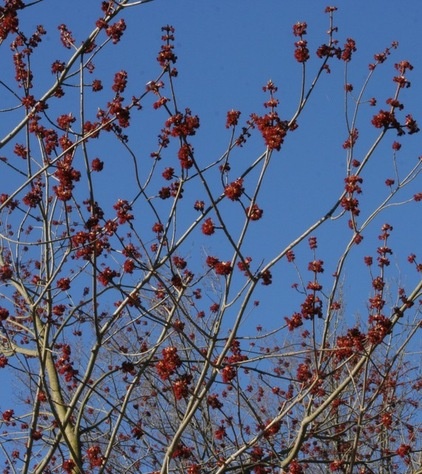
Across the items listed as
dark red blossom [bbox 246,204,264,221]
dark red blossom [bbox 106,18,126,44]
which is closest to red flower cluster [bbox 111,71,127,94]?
dark red blossom [bbox 106,18,126,44]

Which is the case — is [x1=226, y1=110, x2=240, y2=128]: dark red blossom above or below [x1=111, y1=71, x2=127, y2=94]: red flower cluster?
below

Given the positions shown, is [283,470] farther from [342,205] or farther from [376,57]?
[376,57]

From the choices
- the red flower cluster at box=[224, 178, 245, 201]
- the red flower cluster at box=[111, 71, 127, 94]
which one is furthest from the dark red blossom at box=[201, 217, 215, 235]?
the red flower cluster at box=[111, 71, 127, 94]

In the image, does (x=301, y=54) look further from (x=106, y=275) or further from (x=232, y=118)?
(x=106, y=275)

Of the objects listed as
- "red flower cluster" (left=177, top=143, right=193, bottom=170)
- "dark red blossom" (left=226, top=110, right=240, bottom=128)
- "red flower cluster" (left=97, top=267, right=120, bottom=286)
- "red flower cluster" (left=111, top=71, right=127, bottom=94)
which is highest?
"red flower cluster" (left=111, top=71, right=127, bottom=94)

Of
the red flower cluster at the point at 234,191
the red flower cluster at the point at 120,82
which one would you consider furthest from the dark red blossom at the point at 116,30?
the red flower cluster at the point at 234,191

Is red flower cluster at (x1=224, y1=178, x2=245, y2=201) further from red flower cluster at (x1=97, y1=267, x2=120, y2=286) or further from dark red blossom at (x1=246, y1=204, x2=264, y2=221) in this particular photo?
red flower cluster at (x1=97, y1=267, x2=120, y2=286)

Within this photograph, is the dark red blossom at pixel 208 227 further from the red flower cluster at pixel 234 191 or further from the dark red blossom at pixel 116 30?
the dark red blossom at pixel 116 30

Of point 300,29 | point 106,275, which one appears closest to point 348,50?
point 300,29

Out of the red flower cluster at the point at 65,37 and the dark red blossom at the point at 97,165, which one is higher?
the red flower cluster at the point at 65,37

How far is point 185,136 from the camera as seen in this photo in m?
4.79

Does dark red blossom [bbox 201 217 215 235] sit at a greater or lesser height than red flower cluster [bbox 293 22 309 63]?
lesser

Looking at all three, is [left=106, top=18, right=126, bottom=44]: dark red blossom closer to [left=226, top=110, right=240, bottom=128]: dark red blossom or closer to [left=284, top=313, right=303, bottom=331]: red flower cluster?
[left=226, top=110, right=240, bottom=128]: dark red blossom

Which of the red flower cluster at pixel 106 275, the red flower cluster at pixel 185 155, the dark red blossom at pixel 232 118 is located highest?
the dark red blossom at pixel 232 118
